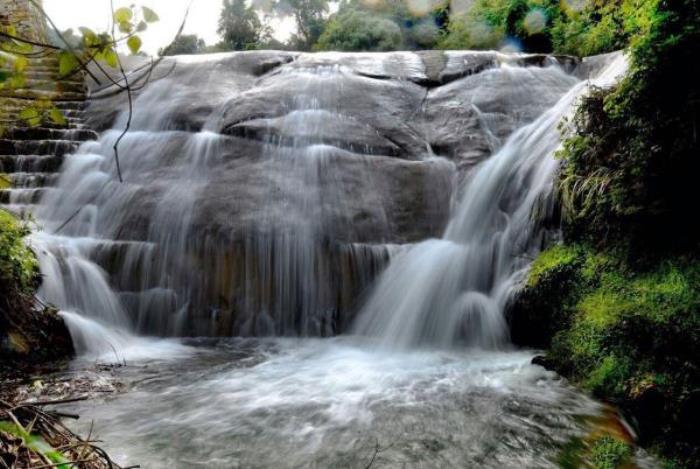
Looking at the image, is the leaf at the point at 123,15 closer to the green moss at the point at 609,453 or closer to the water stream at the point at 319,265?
the water stream at the point at 319,265

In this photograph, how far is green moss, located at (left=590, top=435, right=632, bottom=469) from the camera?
9.49 feet

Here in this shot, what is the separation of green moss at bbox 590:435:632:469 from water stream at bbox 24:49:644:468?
182 mm

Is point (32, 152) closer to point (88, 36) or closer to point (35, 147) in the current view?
point (35, 147)

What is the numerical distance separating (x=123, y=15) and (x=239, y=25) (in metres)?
24.9

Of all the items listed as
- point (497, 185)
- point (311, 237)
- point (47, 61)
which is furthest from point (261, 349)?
point (47, 61)

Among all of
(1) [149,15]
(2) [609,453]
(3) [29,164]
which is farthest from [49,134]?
(2) [609,453]

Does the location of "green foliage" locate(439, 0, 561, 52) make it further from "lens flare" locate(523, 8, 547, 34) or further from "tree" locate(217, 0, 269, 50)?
"tree" locate(217, 0, 269, 50)

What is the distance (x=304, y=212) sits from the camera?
6.81 metres

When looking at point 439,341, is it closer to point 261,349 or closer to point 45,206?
point 261,349

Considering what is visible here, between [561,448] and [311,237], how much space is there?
163 inches

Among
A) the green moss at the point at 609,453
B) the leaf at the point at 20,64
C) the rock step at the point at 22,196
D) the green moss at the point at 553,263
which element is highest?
the leaf at the point at 20,64

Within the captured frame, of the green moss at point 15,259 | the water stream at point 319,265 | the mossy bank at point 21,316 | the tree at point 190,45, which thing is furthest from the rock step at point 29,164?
the tree at point 190,45

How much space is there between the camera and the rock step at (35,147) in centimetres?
819

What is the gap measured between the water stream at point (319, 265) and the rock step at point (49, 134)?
380 mm
